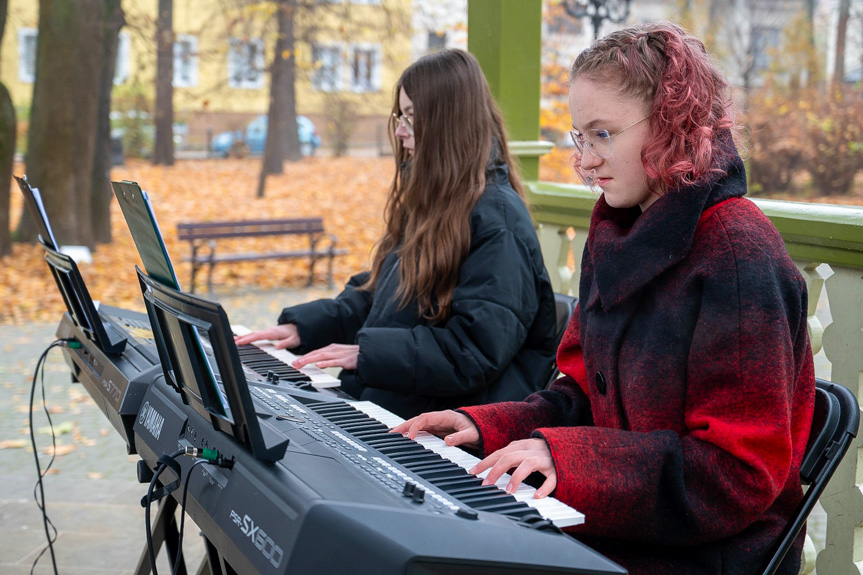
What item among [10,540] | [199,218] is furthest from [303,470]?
[199,218]

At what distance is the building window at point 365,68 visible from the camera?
1424cm

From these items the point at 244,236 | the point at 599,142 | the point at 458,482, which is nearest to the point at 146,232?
the point at 458,482

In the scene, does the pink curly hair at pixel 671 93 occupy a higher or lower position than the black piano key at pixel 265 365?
higher

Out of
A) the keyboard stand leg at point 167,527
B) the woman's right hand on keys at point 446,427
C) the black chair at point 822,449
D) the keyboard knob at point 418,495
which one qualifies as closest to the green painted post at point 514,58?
the keyboard stand leg at point 167,527

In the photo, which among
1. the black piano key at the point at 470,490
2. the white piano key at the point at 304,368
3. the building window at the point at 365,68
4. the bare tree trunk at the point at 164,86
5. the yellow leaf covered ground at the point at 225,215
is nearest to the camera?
the black piano key at the point at 470,490

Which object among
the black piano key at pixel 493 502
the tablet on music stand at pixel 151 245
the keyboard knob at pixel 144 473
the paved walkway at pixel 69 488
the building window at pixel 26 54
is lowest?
the paved walkway at pixel 69 488

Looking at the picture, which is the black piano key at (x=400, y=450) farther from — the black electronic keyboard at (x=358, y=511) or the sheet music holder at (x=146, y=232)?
the sheet music holder at (x=146, y=232)

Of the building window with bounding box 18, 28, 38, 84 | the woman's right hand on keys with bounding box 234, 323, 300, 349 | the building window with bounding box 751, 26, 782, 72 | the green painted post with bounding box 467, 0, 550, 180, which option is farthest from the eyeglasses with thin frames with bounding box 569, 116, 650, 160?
A: the building window with bounding box 751, 26, 782, 72

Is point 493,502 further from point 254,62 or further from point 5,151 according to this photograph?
point 254,62

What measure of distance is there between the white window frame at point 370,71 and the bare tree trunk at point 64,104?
14.2 ft

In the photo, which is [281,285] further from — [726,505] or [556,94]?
[726,505]

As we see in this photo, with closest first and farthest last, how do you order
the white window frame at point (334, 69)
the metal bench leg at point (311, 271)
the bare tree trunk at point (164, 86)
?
the metal bench leg at point (311, 271) → the bare tree trunk at point (164, 86) → the white window frame at point (334, 69)

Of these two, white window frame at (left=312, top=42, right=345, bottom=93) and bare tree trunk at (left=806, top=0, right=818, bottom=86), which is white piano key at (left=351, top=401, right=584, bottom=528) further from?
bare tree trunk at (left=806, top=0, right=818, bottom=86)

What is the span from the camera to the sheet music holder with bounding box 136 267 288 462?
4.78 ft
